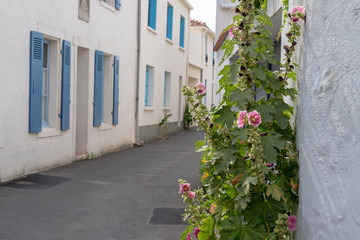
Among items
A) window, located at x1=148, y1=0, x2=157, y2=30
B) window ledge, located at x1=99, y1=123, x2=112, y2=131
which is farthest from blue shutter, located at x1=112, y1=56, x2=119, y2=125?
window, located at x1=148, y1=0, x2=157, y2=30

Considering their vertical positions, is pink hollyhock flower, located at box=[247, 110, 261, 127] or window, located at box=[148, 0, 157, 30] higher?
window, located at box=[148, 0, 157, 30]

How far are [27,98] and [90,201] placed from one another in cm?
300

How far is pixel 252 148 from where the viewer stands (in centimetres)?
310

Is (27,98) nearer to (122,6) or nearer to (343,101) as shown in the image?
(122,6)

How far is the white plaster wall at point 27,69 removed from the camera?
30.0ft

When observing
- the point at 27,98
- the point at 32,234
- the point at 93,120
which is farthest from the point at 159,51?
the point at 32,234

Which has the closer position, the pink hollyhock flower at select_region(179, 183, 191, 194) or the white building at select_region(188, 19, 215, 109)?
the pink hollyhock flower at select_region(179, 183, 191, 194)

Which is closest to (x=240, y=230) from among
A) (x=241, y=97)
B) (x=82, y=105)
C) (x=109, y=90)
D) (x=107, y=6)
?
(x=241, y=97)

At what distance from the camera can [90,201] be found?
7.82 m

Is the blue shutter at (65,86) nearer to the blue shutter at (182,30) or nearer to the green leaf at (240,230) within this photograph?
the green leaf at (240,230)

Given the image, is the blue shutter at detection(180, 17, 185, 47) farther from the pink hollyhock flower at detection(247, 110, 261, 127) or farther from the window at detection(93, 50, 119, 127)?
the pink hollyhock flower at detection(247, 110, 261, 127)

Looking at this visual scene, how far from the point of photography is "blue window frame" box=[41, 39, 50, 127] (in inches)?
436

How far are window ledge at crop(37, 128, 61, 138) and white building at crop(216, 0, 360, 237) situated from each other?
7.87m

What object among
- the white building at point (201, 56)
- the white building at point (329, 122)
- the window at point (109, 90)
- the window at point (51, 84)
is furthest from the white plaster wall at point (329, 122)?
the white building at point (201, 56)
